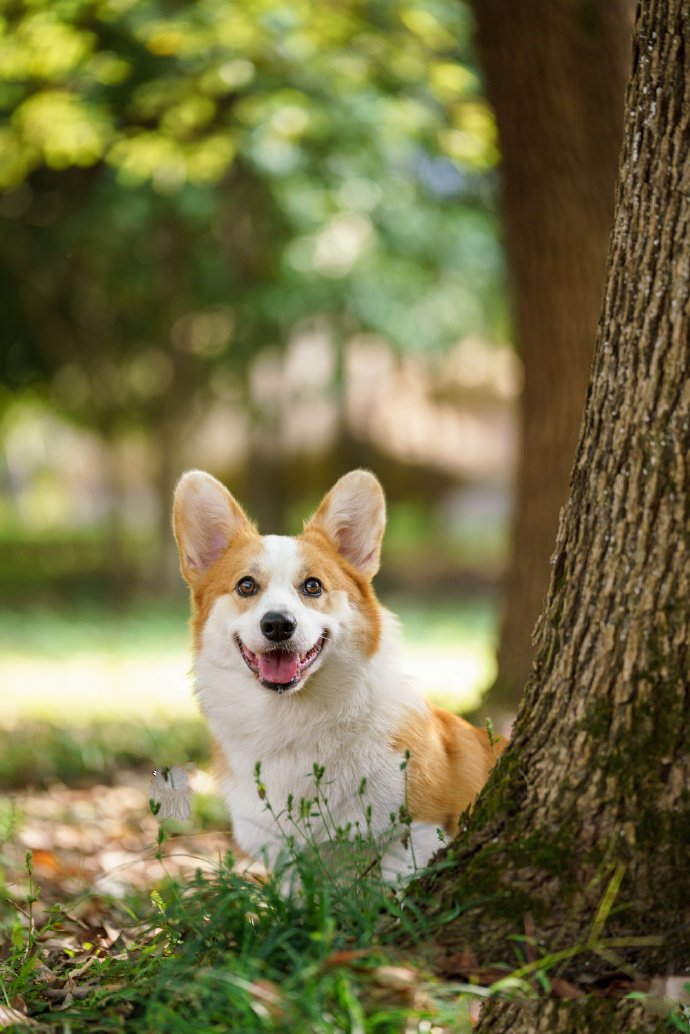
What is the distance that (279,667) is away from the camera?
3.32 meters

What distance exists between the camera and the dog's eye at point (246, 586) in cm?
351

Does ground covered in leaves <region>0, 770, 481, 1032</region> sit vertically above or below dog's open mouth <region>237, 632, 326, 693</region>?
below

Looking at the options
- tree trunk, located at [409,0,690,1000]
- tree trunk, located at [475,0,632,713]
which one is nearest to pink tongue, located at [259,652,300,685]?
tree trunk, located at [409,0,690,1000]

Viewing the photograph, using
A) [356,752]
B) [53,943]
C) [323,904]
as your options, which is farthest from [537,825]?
[53,943]

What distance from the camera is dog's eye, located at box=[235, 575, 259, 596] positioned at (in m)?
3.51

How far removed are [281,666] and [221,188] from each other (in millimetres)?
12647

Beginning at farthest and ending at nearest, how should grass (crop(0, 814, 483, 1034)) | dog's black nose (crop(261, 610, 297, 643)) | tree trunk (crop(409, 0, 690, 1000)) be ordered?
1. dog's black nose (crop(261, 610, 297, 643))
2. tree trunk (crop(409, 0, 690, 1000))
3. grass (crop(0, 814, 483, 1034))

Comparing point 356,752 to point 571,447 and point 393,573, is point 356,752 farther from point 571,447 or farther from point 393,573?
point 393,573

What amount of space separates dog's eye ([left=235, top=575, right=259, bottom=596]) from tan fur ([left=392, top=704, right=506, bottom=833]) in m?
0.59

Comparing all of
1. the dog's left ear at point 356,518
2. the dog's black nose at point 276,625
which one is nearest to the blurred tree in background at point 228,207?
the dog's left ear at point 356,518

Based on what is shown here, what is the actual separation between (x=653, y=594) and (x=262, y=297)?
1221cm

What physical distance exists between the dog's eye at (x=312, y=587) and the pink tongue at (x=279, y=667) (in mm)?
238

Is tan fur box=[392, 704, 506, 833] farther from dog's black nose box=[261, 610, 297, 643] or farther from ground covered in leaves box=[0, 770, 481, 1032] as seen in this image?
ground covered in leaves box=[0, 770, 481, 1032]

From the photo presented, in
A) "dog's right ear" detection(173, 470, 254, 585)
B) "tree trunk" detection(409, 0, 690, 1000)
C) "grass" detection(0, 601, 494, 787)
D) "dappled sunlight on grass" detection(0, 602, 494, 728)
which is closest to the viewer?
"tree trunk" detection(409, 0, 690, 1000)
